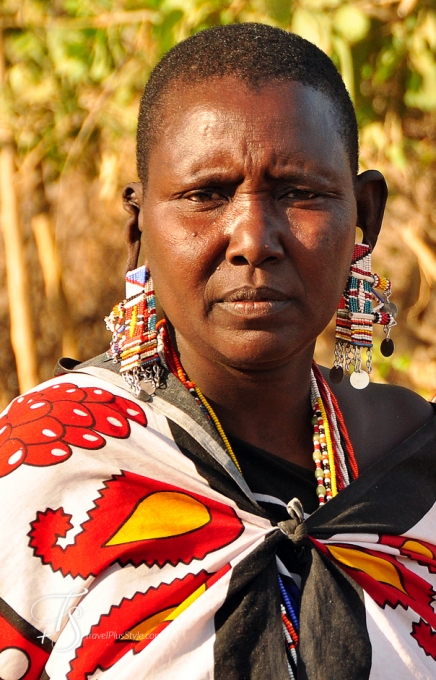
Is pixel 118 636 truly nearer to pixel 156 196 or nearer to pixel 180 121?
pixel 156 196

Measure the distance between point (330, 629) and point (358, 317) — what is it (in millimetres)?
732

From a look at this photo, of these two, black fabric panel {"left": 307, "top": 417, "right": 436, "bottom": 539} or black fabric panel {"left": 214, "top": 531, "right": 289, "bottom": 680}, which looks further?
black fabric panel {"left": 307, "top": 417, "right": 436, "bottom": 539}

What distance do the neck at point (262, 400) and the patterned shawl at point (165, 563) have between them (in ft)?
0.28

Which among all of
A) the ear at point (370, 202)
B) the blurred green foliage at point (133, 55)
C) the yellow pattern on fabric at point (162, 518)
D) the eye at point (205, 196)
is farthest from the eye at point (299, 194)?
the blurred green foliage at point (133, 55)

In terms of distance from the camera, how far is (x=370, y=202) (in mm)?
2107

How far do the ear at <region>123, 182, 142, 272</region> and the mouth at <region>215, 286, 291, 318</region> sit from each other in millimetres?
349

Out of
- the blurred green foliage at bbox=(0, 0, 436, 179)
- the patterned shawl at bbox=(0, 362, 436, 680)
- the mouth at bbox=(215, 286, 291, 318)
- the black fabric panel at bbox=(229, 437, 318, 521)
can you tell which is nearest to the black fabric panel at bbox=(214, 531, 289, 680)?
the patterned shawl at bbox=(0, 362, 436, 680)

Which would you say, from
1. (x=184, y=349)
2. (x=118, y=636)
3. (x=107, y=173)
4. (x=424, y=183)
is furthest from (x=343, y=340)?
(x=424, y=183)

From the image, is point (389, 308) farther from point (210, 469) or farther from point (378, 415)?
point (210, 469)

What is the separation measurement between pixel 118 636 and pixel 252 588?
0.27m

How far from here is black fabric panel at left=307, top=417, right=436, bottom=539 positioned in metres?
1.92

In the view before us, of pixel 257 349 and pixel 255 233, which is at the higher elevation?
pixel 255 233

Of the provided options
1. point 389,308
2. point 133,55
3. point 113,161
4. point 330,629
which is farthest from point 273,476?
point 113,161

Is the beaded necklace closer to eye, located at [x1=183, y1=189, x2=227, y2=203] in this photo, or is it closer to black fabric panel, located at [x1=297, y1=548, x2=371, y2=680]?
black fabric panel, located at [x1=297, y1=548, x2=371, y2=680]
